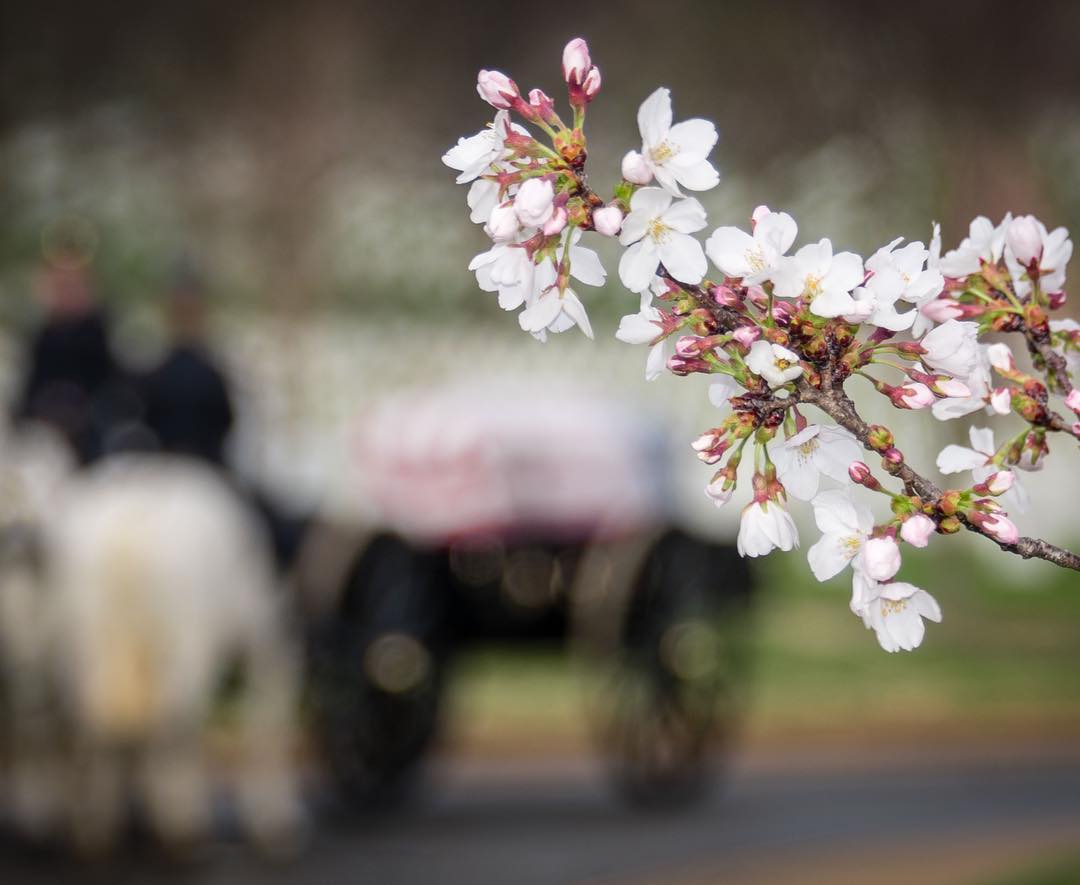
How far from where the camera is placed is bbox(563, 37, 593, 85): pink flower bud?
1.92m

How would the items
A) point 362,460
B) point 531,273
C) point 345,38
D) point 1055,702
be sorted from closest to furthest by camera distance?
1. point 531,273
2. point 362,460
3. point 1055,702
4. point 345,38

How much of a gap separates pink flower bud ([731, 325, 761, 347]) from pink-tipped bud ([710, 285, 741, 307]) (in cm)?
3

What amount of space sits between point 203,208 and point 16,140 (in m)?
1.50

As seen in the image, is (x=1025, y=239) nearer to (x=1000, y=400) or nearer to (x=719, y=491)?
(x=1000, y=400)

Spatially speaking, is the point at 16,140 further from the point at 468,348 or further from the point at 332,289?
the point at 468,348

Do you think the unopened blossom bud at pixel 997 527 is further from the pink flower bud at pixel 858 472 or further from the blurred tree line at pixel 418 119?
the blurred tree line at pixel 418 119

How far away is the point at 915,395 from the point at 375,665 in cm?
616

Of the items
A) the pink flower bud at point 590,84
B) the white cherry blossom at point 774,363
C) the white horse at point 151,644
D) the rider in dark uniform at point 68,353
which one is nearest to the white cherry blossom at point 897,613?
the white cherry blossom at point 774,363

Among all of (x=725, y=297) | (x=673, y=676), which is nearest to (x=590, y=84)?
(x=725, y=297)

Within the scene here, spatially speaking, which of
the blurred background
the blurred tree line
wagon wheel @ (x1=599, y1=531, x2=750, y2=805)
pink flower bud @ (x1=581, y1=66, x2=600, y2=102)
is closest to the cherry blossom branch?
pink flower bud @ (x1=581, y1=66, x2=600, y2=102)

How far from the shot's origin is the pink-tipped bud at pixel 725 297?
6.56ft

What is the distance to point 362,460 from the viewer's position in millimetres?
8227

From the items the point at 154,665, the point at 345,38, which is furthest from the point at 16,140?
the point at 154,665

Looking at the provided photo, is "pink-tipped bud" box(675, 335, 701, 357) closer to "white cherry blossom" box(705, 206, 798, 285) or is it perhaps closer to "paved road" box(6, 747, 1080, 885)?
"white cherry blossom" box(705, 206, 798, 285)
